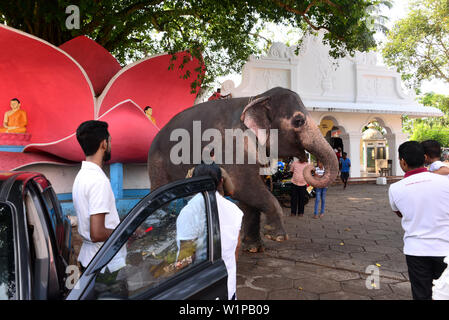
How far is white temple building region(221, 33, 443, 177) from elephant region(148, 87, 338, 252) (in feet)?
33.6

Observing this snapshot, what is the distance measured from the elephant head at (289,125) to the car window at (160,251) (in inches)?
96.7

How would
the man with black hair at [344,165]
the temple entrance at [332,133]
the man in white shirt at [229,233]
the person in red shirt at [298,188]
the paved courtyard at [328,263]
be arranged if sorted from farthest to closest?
1. the temple entrance at [332,133]
2. the man with black hair at [344,165]
3. the person in red shirt at [298,188]
4. the paved courtyard at [328,263]
5. the man in white shirt at [229,233]

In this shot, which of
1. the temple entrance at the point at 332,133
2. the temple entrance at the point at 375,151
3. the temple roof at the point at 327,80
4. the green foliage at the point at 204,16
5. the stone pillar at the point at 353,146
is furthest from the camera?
the temple entrance at the point at 375,151

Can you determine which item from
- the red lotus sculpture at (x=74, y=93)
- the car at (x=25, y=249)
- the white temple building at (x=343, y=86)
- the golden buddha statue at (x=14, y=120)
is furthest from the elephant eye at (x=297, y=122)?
the white temple building at (x=343, y=86)

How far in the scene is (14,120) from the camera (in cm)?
749

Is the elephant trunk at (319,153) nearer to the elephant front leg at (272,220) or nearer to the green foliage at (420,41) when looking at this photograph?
the elephant front leg at (272,220)

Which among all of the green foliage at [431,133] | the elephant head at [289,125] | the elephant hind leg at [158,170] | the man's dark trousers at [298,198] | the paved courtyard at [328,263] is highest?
the green foliage at [431,133]

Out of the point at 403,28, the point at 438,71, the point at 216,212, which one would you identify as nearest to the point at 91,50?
the point at 216,212

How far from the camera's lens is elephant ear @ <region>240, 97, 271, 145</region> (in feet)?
13.6

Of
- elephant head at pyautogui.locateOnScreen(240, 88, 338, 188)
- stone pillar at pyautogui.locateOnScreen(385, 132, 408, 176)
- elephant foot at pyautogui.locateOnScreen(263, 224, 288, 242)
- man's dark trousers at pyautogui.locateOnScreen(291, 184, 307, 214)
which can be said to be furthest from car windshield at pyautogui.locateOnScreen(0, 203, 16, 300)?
stone pillar at pyautogui.locateOnScreen(385, 132, 408, 176)

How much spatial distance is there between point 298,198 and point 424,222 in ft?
19.9

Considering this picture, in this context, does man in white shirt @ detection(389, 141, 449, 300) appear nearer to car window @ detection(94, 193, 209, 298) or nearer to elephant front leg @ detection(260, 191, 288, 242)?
elephant front leg @ detection(260, 191, 288, 242)

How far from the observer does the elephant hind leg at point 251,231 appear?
4.82 metres

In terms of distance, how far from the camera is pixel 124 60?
536 inches
